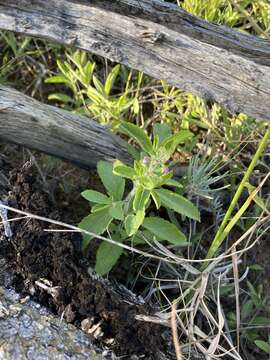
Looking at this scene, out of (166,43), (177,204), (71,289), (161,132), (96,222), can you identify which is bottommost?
(71,289)

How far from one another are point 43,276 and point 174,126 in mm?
858

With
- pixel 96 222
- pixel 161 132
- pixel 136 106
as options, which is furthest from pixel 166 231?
pixel 136 106

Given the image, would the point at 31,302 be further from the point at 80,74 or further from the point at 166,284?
the point at 80,74

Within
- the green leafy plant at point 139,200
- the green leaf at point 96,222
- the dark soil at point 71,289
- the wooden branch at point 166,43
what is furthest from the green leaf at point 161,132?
the dark soil at point 71,289

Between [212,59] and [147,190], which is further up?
[212,59]

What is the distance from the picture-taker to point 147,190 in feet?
4.94

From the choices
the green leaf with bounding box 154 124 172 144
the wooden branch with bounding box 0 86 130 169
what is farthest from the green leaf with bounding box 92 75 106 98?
the green leaf with bounding box 154 124 172 144

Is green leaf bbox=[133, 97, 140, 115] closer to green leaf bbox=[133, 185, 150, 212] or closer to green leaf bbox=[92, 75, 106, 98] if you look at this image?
green leaf bbox=[92, 75, 106, 98]

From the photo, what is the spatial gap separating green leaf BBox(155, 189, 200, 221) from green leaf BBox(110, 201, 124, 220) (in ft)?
0.36

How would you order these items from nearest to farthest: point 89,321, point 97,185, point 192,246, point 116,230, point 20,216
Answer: point 89,321
point 20,216
point 116,230
point 192,246
point 97,185

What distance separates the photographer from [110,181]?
1.63m

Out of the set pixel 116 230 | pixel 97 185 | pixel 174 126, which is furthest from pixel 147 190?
pixel 174 126

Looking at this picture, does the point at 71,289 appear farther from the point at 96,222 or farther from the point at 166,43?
the point at 166,43

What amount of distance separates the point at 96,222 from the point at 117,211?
3.2 inches
